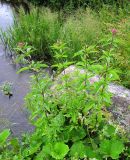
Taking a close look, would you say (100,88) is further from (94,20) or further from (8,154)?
(94,20)

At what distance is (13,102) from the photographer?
5809mm

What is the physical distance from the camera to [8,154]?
155 inches

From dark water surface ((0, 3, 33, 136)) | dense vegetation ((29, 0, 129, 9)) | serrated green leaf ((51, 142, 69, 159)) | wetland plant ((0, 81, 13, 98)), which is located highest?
serrated green leaf ((51, 142, 69, 159))

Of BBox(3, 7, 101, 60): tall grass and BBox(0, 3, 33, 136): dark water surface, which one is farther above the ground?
BBox(3, 7, 101, 60): tall grass

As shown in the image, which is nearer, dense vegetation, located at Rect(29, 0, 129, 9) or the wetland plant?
the wetland plant

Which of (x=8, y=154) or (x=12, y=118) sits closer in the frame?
(x=8, y=154)

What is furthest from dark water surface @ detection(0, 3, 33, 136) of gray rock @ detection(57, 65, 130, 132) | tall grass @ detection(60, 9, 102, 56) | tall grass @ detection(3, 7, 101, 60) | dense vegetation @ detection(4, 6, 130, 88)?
gray rock @ detection(57, 65, 130, 132)

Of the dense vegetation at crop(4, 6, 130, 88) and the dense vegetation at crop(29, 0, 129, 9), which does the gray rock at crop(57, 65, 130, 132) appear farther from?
the dense vegetation at crop(29, 0, 129, 9)

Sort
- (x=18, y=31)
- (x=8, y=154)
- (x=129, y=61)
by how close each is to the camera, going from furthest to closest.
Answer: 1. (x=18, y=31)
2. (x=129, y=61)
3. (x=8, y=154)

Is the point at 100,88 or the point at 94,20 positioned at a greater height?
the point at 100,88

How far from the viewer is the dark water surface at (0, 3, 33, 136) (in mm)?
5145

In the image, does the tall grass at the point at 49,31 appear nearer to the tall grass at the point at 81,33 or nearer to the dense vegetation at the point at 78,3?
the tall grass at the point at 81,33

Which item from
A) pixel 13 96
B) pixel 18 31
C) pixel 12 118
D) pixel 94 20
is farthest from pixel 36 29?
pixel 12 118

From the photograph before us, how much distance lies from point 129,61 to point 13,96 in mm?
2186
